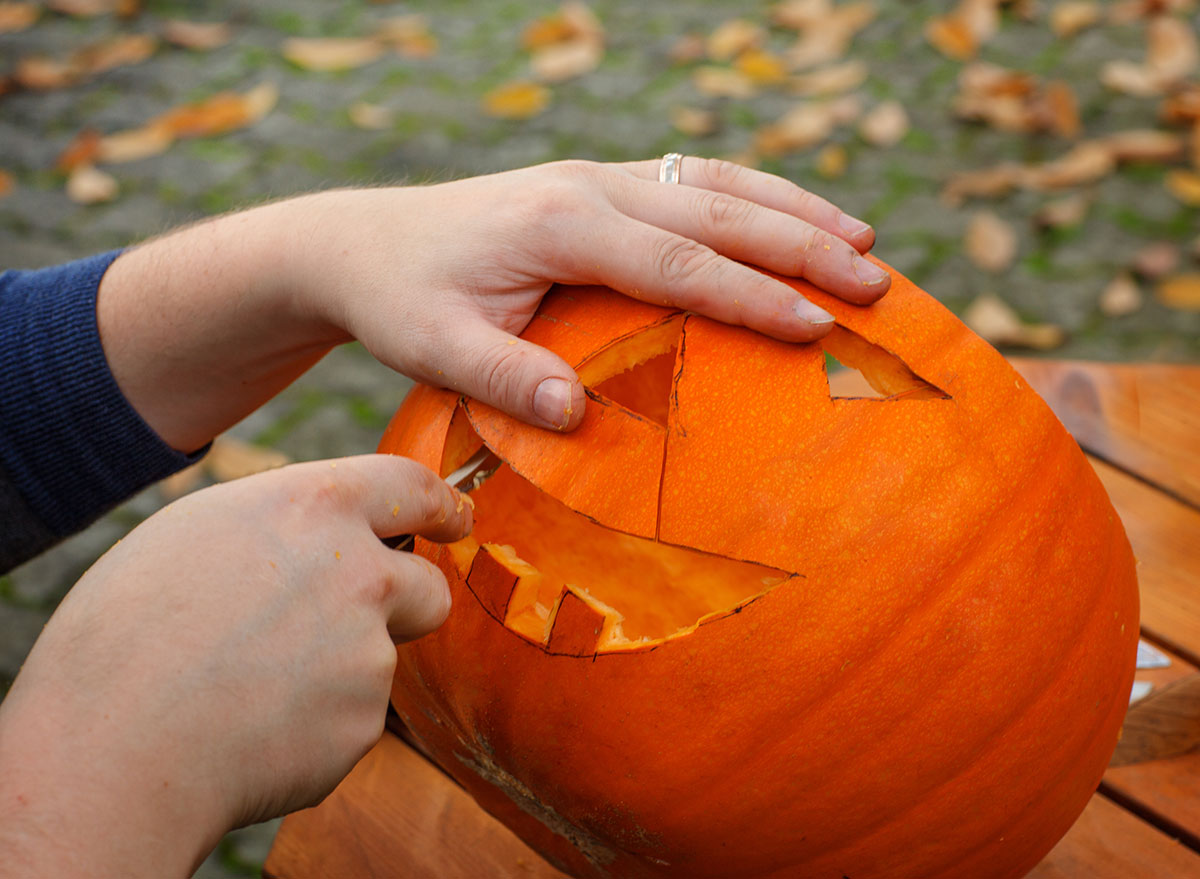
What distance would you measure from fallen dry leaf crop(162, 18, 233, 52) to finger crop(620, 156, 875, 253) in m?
3.42

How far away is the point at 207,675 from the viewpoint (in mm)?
740

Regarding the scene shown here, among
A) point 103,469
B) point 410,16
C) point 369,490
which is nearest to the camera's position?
point 369,490

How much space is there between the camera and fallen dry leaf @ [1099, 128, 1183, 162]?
3.17m

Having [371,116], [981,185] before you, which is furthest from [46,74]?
[981,185]

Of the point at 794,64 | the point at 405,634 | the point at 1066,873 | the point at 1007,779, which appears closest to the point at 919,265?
the point at 794,64

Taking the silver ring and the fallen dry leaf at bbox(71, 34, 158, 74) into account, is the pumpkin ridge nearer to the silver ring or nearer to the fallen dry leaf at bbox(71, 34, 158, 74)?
the silver ring

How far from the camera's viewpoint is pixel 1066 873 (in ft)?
4.12

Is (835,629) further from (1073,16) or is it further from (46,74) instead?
(46,74)

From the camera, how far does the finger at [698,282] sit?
38.3 inches

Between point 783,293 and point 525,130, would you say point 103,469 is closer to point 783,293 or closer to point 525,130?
point 783,293

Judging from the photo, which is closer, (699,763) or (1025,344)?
(699,763)

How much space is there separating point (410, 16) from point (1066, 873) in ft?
12.9

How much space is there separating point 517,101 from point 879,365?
291 centimetres

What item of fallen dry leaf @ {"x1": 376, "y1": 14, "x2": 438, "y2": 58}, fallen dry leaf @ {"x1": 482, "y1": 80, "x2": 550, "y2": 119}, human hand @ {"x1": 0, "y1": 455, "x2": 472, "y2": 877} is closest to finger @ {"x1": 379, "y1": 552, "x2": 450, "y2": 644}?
human hand @ {"x1": 0, "y1": 455, "x2": 472, "y2": 877}
